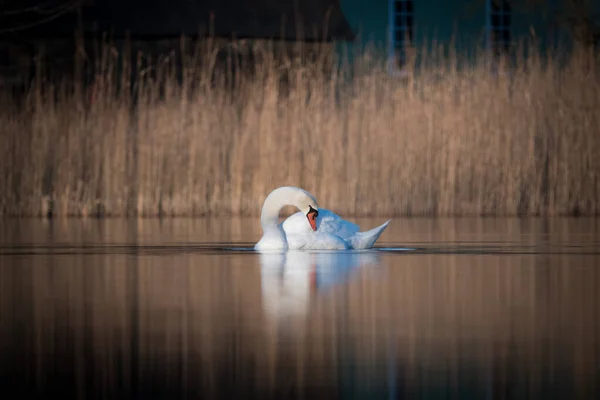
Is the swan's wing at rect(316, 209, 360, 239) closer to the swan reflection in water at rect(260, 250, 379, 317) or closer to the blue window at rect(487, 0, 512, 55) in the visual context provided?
the swan reflection in water at rect(260, 250, 379, 317)

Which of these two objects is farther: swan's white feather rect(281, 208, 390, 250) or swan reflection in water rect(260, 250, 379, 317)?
swan's white feather rect(281, 208, 390, 250)

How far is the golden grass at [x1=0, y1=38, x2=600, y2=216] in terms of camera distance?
13531 mm

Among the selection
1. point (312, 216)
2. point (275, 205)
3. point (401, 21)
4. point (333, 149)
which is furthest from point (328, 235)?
point (401, 21)

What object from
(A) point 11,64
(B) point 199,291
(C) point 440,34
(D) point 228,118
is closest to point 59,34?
(A) point 11,64

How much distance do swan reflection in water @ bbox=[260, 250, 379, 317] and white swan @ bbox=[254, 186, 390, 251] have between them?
8cm

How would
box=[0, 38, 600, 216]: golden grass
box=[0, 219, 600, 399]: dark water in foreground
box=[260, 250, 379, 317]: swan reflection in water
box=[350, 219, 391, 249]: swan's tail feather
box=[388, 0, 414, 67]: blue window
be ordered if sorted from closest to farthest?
1. box=[0, 219, 600, 399]: dark water in foreground
2. box=[260, 250, 379, 317]: swan reflection in water
3. box=[350, 219, 391, 249]: swan's tail feather
4. box=[0, 38, 600, 216]: golden grass
5. box=[388, 0, 414, 67]: blue window

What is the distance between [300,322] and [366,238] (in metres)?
3.88

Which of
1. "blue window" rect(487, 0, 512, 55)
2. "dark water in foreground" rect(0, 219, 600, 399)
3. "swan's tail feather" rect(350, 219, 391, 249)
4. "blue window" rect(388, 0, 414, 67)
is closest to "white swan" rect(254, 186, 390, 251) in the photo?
"swan's tail feather" rect(350, 219, 391, 249)

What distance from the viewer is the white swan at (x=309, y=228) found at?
867 centimetres

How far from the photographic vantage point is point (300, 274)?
274 inches

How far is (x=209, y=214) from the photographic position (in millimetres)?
13453

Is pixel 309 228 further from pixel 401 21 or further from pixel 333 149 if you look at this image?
pixel 401 21

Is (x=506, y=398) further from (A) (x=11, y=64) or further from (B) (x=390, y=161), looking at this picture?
(A) (x=11, y=64)

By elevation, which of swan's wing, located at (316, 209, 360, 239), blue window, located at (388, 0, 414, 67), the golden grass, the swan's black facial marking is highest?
blue window, located at (388, 0, 414, 67)
